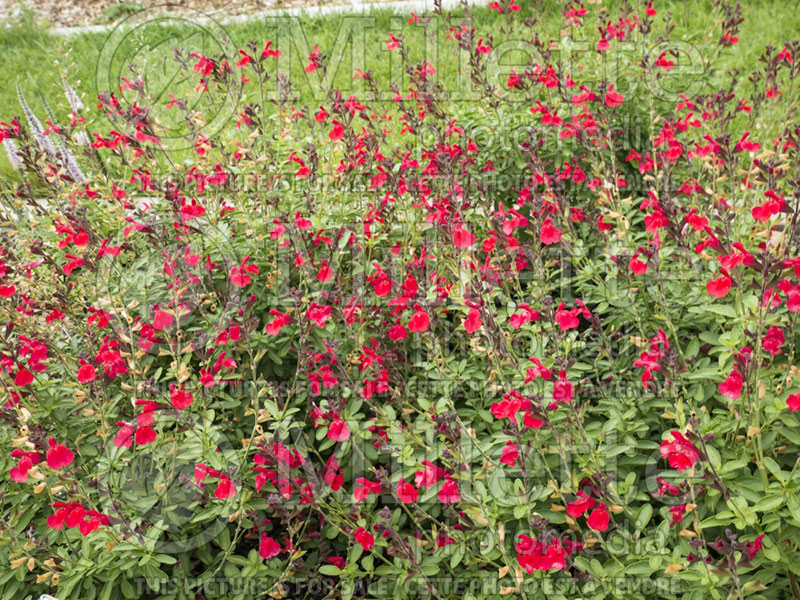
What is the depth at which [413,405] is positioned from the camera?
2584 mm

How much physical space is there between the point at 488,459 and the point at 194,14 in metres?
9.78

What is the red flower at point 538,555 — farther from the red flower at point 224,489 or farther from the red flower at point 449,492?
the red flower at point 224,489

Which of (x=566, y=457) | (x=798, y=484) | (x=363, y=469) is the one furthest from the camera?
(x=363, y=469)

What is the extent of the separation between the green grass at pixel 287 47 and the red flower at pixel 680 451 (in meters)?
4.87

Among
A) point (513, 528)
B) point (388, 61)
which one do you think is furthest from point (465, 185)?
point (388, 61)

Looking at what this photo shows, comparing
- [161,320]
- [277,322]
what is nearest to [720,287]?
[277,322]

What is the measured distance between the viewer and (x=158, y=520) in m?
2.14

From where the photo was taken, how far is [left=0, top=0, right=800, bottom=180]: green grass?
6.41 metres

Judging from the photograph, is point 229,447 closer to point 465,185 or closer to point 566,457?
point 566,457

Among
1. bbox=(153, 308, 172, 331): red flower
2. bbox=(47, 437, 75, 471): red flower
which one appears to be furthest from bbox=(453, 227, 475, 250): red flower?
bbox=(47, 437, 75, 471): red flower

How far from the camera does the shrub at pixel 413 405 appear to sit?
75.0 inches

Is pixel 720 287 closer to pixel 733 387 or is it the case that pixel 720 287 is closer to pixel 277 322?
pixel 733 387

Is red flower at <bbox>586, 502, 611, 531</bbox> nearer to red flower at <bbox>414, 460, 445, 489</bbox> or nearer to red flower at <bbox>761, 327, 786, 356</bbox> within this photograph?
red flower at <bbox>414, 460, 445, 489</bbox>

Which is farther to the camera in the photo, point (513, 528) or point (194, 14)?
point (194, 14)
